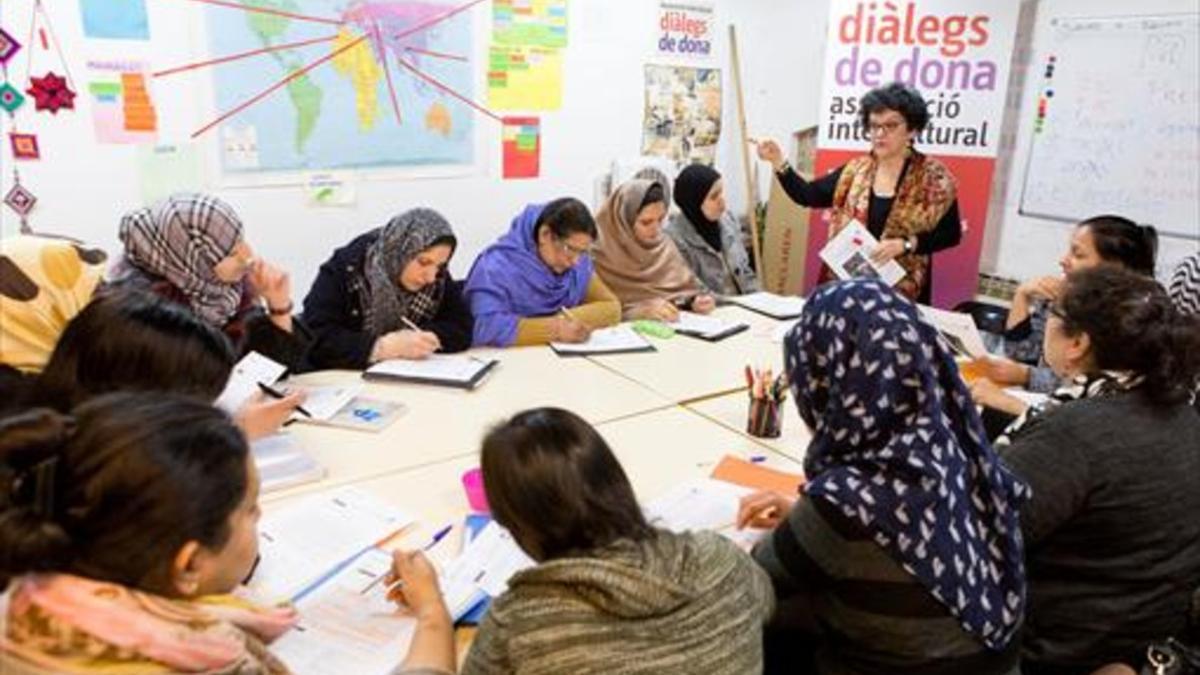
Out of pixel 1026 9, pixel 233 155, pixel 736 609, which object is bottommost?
pixel 736 609

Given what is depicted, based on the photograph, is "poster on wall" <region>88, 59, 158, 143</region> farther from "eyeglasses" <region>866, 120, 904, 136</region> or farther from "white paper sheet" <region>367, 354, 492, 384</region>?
"eyeglasses" <region>866, 120, 904, 136</region>

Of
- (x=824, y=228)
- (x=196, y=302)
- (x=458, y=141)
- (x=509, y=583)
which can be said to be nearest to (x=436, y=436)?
(x=196, y=302)

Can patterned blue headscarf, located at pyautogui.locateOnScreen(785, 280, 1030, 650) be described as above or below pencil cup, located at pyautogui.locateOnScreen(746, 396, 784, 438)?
above

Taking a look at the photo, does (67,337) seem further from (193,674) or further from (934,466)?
(934,466)

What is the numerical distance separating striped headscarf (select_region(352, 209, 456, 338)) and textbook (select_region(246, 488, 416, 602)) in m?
1.05

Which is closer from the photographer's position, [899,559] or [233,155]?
[899,559]

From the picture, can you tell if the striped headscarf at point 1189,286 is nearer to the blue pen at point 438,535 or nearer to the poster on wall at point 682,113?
the blue pen at point 438,535

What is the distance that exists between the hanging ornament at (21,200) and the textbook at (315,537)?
6.75 ft

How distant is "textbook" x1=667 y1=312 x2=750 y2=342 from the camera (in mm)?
2924

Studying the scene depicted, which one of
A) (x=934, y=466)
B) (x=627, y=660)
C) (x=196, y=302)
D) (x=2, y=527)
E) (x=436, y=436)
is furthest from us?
(x=196, y=302)

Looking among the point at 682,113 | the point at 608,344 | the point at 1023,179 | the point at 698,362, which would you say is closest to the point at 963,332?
the point at 698,362

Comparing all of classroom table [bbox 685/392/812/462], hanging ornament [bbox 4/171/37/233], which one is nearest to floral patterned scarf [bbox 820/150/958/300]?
classroom table [bbox 685/392/812/462]

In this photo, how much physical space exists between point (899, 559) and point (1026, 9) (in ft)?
11.3

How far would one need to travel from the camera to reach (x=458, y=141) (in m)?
3.86
